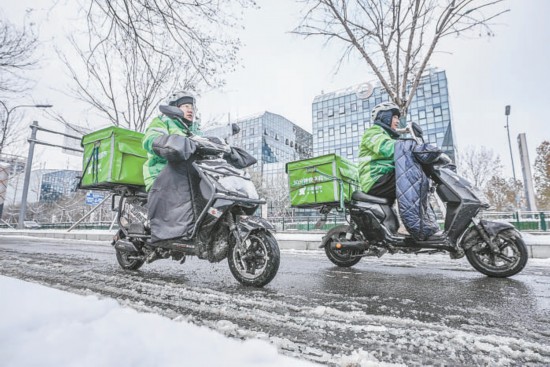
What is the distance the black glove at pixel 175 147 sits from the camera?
2.51 meters

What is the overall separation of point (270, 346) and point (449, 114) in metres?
63.0

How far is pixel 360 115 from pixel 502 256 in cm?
6397

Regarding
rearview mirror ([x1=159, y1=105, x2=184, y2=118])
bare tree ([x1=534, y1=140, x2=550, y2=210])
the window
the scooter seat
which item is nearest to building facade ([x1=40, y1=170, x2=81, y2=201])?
rearview mirror ([x1=159, y1=105, x2=184, y2=118])

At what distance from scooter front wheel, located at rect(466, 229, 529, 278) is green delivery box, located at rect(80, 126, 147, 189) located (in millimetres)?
3623

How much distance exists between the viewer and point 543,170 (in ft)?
85.0

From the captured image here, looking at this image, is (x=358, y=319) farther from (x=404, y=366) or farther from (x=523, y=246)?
(x=523, y=246)

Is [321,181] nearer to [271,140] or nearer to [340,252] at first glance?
[340,252]

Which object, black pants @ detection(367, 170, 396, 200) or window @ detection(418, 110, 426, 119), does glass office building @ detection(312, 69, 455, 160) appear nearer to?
window @ detection(418, 110, 426, 119)

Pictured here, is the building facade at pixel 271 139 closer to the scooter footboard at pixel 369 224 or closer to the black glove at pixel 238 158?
the scooter footboard at pixel 369 224

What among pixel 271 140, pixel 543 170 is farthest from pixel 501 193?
pixel 271 140

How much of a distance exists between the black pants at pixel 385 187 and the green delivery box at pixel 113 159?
8.73ft

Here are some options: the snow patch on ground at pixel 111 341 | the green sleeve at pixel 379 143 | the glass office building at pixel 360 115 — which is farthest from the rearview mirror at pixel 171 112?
the glass office building at pixel 360 115

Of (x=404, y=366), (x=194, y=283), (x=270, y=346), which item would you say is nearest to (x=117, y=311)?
(x=270, y=346)

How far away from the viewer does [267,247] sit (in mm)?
2393
